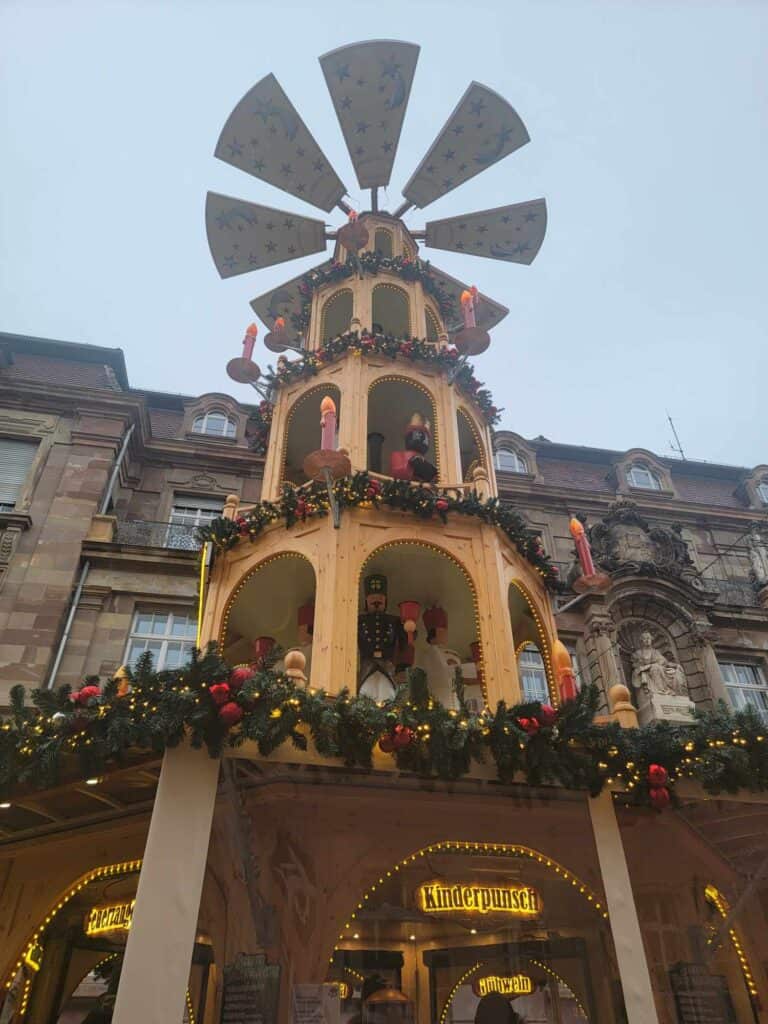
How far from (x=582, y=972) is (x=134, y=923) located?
7.82 meters

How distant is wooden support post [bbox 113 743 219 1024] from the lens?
15.8 ft

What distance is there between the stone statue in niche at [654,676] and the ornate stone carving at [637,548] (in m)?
1.63

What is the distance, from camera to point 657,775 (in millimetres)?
6355

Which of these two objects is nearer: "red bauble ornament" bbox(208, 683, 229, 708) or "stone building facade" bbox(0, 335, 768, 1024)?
"red bauble ornament" bbox(208, 683, 229, 708)

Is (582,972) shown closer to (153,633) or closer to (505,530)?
(505,530)

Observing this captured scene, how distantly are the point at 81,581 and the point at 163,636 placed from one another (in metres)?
2.21

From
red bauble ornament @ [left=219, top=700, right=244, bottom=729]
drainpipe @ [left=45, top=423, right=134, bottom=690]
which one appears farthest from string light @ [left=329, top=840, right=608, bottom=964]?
drainpipe @ [left=45, top=423, right=134, bottom=690]

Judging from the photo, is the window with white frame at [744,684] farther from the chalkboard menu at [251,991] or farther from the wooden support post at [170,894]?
the wooden support post at [170,894]

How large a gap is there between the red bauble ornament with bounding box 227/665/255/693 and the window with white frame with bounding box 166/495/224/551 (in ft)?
35.7

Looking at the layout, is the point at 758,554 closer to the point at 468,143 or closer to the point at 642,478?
the point at 642,478

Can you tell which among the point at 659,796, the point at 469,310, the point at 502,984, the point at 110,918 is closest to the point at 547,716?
the point at 659,796

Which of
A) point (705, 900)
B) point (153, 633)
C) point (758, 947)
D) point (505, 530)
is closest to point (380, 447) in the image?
point (505, 530)

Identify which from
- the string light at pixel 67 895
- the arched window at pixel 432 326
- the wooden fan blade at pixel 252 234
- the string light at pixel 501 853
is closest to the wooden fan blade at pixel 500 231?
the arched window at pixel 432 326

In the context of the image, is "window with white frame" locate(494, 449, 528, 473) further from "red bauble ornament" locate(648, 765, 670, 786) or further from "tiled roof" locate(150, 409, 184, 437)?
"red bauble ornament" locate(648, 765, 670, 786)
